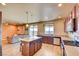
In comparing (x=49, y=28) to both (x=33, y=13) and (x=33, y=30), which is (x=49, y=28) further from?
(x=33, y=13)

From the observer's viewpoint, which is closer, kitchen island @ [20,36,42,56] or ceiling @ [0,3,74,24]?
ceiling @ [0,3,74,24]

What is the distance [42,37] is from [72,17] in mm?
859

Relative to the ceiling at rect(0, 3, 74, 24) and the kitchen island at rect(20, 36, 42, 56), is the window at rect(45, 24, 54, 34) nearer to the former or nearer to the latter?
the ceiling at rect(0, 3, 74, 24)

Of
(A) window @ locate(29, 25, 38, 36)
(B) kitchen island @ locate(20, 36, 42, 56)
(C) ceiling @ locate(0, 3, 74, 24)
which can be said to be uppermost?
(C) ceiling @ locate(0, 3, 74, 24)

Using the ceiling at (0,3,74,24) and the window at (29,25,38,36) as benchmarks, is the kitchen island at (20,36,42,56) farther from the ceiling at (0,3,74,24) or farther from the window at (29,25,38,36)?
the ceiling at (0,3,74,24)

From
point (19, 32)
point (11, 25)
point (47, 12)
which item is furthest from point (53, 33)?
point (11, 25)

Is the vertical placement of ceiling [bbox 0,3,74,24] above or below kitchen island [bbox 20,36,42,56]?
above

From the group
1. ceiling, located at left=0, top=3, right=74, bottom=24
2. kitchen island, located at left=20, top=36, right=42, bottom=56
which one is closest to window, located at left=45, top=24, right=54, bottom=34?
ceiling, located at left=0, top=3, right=74, bottom=24

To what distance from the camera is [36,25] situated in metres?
2.31

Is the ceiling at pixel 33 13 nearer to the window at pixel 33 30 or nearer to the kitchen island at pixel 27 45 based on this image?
the window at pixel 33 30

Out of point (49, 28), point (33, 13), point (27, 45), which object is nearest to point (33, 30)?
point (49, 28)

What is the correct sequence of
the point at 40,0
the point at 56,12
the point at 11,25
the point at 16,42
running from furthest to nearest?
1. the point at 16,42
2. the point at 56,12
3. the point at 11,25
4. the point at 40,0

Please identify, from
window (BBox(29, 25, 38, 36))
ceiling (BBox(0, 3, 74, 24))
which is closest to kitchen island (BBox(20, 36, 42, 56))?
window (BBox(29, 25, 38, 36))

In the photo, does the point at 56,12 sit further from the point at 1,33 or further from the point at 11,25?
the point at 1,33
